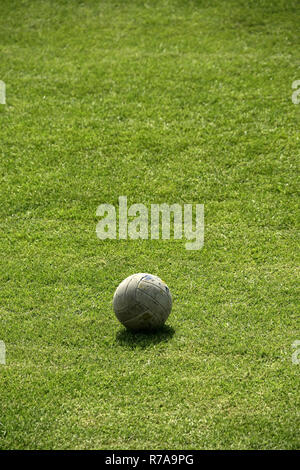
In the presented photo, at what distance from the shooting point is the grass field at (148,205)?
317 inches

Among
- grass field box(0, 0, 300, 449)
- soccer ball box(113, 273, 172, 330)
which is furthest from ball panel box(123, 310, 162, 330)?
grass field box(0, 0, 300, 449)

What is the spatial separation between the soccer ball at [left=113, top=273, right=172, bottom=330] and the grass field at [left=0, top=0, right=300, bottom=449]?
354 mm

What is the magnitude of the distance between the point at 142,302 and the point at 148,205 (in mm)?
4415

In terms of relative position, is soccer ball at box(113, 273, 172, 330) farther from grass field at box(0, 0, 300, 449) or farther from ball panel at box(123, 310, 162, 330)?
grass field at box(0, 0, 300, 449)

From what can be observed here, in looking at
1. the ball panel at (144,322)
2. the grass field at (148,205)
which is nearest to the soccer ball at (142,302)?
the ball panel at (144,322)

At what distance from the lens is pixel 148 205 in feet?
43.1

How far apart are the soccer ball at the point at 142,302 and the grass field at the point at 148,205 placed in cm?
35

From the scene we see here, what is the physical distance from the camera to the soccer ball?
29.5 feet

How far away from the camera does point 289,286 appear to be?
10758 mm
